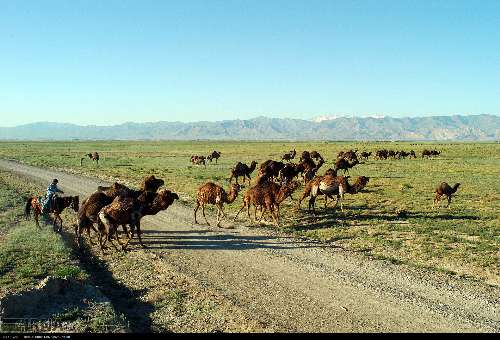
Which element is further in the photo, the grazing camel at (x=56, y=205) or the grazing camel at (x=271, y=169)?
the grazing camel at (x=271, y=169)

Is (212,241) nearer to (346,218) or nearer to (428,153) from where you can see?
(346,218)

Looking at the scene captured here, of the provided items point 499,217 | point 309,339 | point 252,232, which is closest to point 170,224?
point 252,232

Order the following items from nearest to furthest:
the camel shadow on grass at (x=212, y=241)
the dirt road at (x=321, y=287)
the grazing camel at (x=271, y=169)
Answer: the dirt road at (x=321, y=287) → the camel shadow on grass at (x=212, y=241) → the grazing camel at (x=271, y=169)

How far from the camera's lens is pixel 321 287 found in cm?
1222

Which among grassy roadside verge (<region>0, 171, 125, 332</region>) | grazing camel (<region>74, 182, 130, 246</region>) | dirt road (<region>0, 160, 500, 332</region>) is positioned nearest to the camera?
grassy roadside verge (<region>0, 171, 125, 332</region>)

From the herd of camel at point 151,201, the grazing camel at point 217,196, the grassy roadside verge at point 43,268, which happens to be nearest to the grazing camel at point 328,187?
the herd of camel at point 151,201

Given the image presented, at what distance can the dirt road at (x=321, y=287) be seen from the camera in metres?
10.0

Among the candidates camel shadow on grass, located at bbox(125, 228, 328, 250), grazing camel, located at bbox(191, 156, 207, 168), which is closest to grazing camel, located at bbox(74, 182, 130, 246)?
camel shadow on grass, located at bbox(125, 228, 328, 250)

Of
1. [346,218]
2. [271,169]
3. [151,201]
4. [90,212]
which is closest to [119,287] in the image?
[90,212]

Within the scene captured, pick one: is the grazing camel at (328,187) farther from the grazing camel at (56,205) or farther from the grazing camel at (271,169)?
the grazing camel at (56,205)

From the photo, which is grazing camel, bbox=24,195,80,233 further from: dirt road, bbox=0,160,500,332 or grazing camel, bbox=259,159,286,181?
grazing camel, bbox=259,159,286,181

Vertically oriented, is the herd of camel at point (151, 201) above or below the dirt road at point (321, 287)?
above

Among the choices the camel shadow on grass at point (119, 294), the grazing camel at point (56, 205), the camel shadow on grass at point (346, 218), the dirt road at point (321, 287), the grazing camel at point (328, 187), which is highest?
the grazing camel at point (328, 187)

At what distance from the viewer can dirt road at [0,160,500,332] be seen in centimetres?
1002
